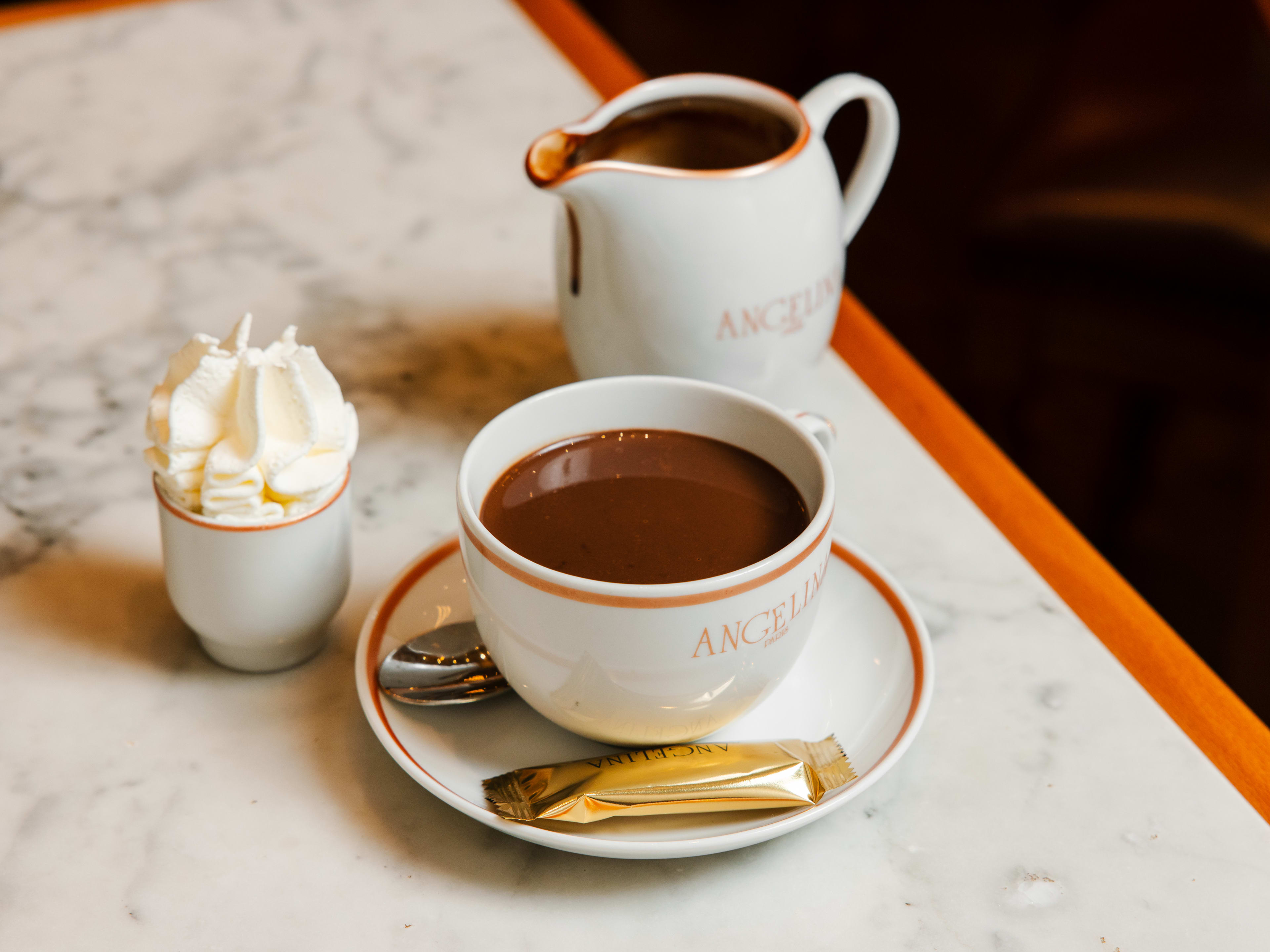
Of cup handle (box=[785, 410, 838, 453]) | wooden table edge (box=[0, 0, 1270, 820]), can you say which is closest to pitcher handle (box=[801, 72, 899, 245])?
wooden table edge (box=[0, 0, 1270, 820])

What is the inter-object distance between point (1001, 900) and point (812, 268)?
42 cm

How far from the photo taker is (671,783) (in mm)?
554

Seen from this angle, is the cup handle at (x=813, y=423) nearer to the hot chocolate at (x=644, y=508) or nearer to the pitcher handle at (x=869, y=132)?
the hot chocolate at (x=644, y=508)

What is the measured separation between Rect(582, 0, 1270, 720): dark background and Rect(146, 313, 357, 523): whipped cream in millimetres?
1237

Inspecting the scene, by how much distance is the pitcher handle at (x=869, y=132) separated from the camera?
0.82 metres

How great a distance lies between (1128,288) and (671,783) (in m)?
1.26

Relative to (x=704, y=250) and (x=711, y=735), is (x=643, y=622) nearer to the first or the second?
(x=711, y=735)

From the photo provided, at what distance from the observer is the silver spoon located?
0.60 m

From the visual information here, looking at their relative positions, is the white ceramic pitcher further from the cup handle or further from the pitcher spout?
the cup handle

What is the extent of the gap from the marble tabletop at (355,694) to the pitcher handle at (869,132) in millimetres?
131

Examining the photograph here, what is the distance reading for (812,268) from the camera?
793 millimetres

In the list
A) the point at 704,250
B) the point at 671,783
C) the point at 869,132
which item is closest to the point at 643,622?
the point at 671,783

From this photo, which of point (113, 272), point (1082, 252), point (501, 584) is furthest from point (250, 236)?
point (1082, 252)

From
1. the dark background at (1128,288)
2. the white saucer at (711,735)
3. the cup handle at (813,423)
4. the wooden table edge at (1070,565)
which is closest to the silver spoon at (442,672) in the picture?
the white saucer at (711,735)
